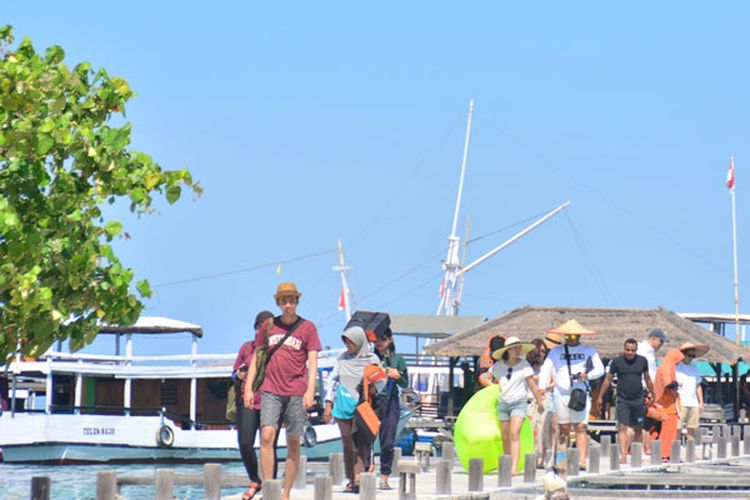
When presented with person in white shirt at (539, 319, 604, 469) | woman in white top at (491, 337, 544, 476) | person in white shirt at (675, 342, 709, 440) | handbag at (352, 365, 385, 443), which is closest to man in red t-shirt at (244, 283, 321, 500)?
handbag at (352, 365, 385, 443)

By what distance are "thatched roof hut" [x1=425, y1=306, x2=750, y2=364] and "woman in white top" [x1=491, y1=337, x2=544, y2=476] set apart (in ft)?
62.6

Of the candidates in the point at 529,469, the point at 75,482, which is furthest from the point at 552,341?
the point at 75,482

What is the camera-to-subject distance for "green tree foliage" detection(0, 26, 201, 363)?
40.5 feet

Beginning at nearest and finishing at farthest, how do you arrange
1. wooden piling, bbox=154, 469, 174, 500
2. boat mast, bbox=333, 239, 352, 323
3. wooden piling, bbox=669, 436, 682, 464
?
1. wooden piling, bbox=154, 469, 174, 500
2. wooden piling, bbox=669, 436, 682, 464
3. boat mast, bbox=333, 239, 352, 323

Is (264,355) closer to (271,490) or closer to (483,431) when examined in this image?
(271,490)

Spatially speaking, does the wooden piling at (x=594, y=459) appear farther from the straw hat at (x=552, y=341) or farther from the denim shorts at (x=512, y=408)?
the straw hat at (x=552, y=341)

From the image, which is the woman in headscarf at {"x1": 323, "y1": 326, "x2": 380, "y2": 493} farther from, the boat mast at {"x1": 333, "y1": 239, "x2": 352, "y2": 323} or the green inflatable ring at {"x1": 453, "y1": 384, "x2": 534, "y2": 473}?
the boat mast at {"x1": 333, "y1": 239, "x2": 352, "y2": 323}

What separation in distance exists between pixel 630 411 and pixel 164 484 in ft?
36.6

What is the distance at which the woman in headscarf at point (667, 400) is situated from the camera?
2331 centimetres

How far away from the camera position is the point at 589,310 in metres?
41.6

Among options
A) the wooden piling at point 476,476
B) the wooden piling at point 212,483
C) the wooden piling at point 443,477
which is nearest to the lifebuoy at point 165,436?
the wooden piling at point 476,476

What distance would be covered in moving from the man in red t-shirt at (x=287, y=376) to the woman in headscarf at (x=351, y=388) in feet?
5.80

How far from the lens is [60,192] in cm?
1349

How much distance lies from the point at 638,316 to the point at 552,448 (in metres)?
20.8
